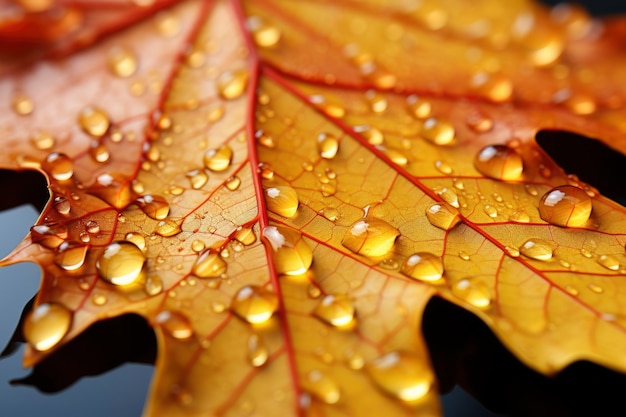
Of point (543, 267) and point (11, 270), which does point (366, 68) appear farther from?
point (11, 270)

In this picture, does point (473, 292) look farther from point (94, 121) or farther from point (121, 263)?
point (94, 121)

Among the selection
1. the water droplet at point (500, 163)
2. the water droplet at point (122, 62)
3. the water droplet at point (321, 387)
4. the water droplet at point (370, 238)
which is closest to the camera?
the water droplet at point (321, 387)

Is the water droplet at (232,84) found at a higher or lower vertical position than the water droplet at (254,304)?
higher

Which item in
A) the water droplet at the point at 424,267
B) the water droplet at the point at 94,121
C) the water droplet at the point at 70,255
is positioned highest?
the water droplet at the point at 94,121

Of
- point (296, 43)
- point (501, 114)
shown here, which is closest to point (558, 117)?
point (501, 114)

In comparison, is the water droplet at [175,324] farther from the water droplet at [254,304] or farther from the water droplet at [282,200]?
the water droplet at [282,200]

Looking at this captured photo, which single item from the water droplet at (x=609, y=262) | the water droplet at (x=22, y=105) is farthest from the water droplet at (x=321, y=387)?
the water droplet at (x=22, y=105)
